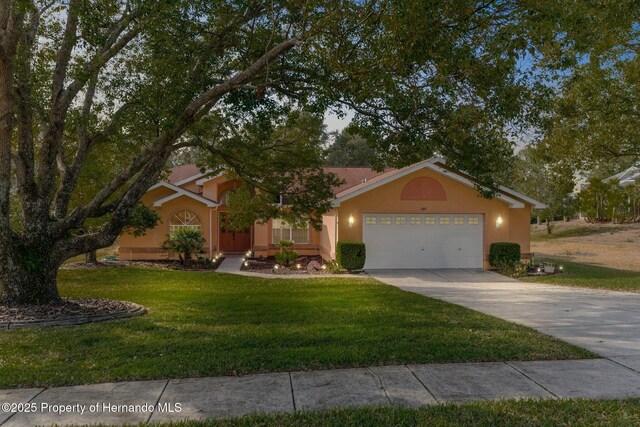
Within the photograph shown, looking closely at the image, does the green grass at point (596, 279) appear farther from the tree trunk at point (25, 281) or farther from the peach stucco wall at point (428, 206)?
the tree trunk at point (25, 281)

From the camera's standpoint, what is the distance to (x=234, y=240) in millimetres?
24562

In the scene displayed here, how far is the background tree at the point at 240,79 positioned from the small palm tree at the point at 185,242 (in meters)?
8.42

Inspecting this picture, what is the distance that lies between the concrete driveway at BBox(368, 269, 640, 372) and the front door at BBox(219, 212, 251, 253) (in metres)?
9.29

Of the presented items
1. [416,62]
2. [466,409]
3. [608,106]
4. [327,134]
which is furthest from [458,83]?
[327,134]

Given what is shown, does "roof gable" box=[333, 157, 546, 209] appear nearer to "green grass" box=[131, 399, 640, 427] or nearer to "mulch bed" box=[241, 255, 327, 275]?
"mulch bed" box=[241, 255, 327, 275]

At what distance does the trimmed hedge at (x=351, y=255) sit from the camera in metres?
17.3

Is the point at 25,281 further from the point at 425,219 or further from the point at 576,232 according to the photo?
the point at 576,232

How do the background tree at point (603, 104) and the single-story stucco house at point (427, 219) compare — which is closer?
the background tree at point (603, 104)

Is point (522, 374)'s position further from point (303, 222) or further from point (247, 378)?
point (303, 222)

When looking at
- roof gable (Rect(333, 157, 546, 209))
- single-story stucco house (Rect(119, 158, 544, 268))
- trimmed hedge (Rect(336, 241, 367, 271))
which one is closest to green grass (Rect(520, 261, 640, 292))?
single-story stucco house (Rect(119, 158, 544, 268))

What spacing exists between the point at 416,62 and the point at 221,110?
6222 mm

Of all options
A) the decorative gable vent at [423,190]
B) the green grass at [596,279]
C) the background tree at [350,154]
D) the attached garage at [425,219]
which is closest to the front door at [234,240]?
the attached garage at [425,219]

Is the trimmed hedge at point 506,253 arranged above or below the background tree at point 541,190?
below

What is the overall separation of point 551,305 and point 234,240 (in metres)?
17.1
